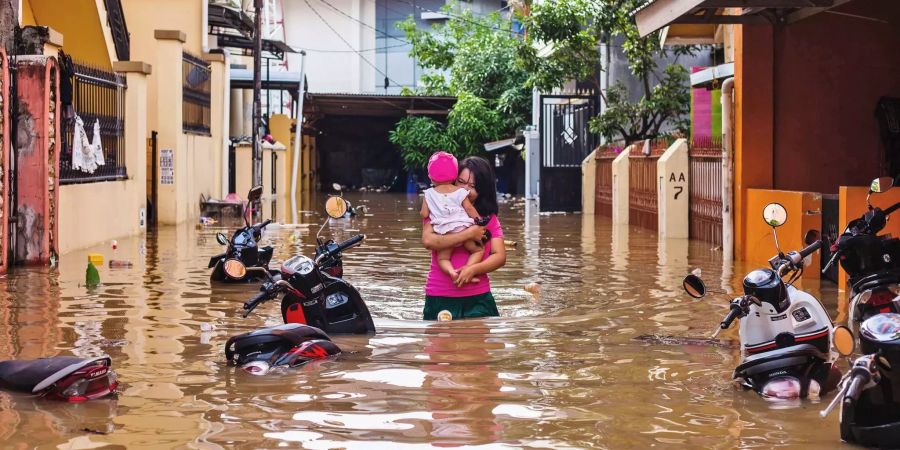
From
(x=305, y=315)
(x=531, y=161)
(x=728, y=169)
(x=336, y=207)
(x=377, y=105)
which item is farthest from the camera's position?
(x=377, y=105)

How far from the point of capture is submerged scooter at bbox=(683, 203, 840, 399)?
20.8 feet

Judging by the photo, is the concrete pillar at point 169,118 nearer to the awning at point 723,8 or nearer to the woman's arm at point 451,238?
the awning at point 723,8

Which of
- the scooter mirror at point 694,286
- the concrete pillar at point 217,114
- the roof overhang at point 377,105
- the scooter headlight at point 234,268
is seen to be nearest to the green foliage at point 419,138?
the roof overhang at point 377,105

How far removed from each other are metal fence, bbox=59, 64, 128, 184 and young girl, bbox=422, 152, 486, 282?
8.32 m

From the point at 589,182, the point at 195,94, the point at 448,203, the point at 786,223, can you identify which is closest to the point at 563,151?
the point at 589,182

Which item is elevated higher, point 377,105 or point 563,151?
point 377,105

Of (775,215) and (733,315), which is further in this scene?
(775,215)

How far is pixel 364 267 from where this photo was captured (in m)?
15.0

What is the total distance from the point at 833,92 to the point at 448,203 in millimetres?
9176

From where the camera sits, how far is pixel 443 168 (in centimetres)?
863

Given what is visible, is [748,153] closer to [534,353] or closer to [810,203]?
[810,203]

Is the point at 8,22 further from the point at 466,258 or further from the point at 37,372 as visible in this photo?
the point at 37,372

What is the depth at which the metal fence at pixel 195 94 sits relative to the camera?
981 inches

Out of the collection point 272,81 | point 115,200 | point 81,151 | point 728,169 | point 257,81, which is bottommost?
point 115,200
